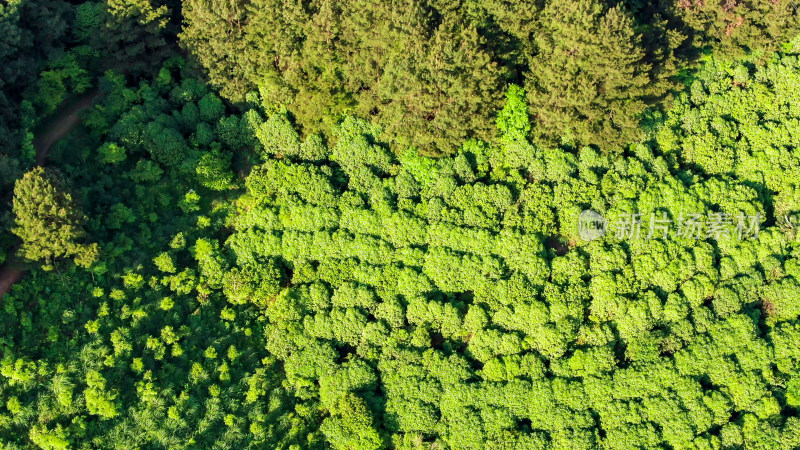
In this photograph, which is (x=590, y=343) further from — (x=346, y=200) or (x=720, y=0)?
(x=720, y=0)

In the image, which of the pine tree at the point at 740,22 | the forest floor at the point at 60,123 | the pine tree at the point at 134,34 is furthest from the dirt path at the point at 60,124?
the pine tree at the point at 740,22

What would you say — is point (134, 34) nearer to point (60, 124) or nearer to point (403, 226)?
point (60, 124)

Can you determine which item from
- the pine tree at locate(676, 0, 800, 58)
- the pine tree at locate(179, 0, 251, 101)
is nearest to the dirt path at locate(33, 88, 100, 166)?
the pine tree at locate(179, 0, 251, 101)

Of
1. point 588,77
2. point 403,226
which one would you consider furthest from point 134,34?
point 588,77

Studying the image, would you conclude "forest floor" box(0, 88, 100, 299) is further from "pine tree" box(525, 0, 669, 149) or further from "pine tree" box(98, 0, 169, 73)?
"pine tree" box(525, 0, 669, 149)

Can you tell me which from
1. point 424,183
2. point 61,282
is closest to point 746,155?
point 424,183

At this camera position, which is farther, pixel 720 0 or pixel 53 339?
pixel 720 0

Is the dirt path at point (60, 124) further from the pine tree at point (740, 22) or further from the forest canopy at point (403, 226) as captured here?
the pine tree at point (740, 22)
